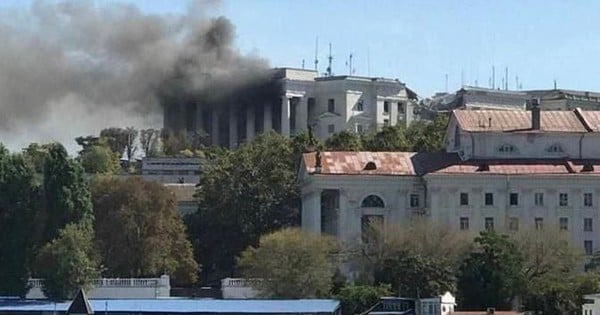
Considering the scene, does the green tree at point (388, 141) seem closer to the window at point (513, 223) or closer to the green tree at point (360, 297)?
the window at point (513, 223)

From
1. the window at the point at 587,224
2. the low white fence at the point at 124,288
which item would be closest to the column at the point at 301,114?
the window at the point at 587,224

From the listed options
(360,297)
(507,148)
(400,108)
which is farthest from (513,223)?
Answer: (400,108)

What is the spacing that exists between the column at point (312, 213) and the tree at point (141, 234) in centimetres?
576

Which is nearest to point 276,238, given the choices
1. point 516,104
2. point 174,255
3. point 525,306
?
point 174,255

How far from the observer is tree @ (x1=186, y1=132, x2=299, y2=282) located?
10219cm

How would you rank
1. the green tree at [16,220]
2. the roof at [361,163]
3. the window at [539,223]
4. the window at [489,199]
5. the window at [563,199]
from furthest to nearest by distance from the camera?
the roof at [361,163] → the window at [489,199] → the window at [563,199] → the window at [539,223] → the green tree at [16,220]

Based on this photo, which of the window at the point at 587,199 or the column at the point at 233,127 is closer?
the window at the point at 587,199

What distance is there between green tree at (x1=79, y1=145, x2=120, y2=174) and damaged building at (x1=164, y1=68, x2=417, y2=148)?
4.97 meters

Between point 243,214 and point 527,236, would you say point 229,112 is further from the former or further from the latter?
point 527,236

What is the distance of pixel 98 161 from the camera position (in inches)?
5226

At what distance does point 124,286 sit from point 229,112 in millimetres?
46584

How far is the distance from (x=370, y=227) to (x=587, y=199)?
11.0 m

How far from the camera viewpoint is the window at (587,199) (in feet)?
324

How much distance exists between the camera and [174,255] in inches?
3816
